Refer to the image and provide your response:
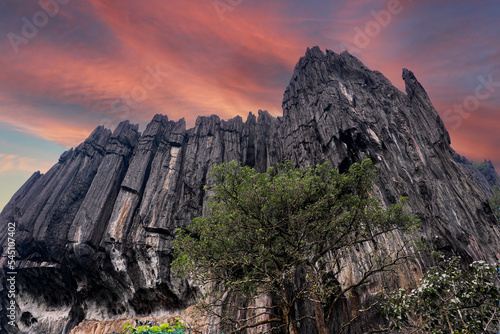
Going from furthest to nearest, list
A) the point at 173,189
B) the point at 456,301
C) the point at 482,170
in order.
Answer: the point at 482,170
the point at 173,189
the point at 456,301

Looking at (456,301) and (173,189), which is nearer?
(456,301)

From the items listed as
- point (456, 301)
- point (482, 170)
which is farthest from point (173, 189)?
point (482, 170)

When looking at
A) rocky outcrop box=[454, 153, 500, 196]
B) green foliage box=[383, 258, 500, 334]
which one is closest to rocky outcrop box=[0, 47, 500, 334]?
green foliage box=[383, 258, 500, 334]

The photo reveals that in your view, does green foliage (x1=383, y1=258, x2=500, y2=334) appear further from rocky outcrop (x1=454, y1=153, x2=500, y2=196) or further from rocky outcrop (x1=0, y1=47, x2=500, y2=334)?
rocky outcrop (x1=454, y1=153, x2=500, y2=196)

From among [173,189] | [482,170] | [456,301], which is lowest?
[456,301]

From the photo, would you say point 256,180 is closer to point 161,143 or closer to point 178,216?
point 178,216

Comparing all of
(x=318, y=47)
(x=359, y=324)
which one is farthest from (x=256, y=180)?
(x=318, y=47)

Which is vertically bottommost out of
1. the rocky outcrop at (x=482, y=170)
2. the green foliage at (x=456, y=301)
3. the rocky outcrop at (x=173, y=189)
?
the green foliage at (x=456, y=301)

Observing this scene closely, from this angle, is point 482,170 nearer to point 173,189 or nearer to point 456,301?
point 173,189

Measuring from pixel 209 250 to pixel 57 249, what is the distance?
95.2 ft

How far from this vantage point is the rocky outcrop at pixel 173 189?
995 inches

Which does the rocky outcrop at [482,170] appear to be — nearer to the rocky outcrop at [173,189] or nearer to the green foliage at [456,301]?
the rocky outcrop at [173,189]

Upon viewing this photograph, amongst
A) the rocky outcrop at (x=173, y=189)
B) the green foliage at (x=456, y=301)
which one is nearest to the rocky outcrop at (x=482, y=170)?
the rocky outcrop at (x=173, y=189)

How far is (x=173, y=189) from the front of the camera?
3384cm
